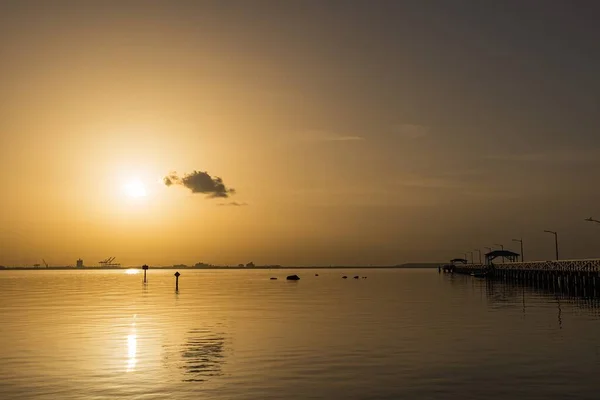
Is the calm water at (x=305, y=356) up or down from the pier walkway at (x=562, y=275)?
down

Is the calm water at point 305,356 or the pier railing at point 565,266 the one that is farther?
the pier railing at point 565,266

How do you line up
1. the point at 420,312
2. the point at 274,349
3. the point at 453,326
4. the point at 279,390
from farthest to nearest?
the point at 420,312
the point at 453,326
the point at 274,349
the point at 279,390

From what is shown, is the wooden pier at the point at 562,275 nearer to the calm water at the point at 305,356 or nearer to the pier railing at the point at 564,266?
the pier railing at the point at 564,266

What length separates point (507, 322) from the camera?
50125 mm

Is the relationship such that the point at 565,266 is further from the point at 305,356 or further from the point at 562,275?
the point at 305,356

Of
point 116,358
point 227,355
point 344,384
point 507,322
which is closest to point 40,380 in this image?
point 116,358

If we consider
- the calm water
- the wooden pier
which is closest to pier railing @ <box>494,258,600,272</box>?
the wooden pier

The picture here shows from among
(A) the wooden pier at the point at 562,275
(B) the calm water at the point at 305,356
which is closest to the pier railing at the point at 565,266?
(A) the wooden pier at the point at 562,275

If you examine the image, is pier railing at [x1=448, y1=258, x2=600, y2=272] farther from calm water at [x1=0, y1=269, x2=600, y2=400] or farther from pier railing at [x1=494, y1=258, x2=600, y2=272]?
calm water at [x1=0, y1=269, x2=600, y2=400]

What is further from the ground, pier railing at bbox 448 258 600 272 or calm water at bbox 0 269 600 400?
pier railing at bbox 448 258 600 272

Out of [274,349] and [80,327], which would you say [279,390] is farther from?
[80,327]

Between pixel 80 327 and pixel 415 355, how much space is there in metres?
28.5

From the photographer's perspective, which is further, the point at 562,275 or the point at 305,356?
the point at 562,275

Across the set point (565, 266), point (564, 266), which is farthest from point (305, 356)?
point (564, 266)
